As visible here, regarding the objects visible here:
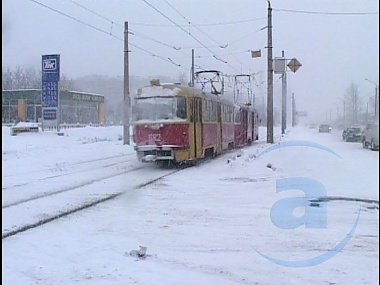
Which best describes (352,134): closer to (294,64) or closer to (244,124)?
(294,64)

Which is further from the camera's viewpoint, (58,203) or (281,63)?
(58,203)

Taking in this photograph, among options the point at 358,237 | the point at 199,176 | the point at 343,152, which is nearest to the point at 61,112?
the point at 199,176

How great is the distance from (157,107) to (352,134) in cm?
1265

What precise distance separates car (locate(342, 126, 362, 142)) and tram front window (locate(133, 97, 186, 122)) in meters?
12.0

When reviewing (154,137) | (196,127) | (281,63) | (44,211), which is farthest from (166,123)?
(281,63)

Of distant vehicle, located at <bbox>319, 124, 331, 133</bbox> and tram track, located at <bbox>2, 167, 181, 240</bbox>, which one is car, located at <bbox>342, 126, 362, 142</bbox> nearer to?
distant vehicle, located at <bbox>319, 124, 331, 133</bbox>

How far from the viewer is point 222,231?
257 inches

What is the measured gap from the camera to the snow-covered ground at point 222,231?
165 inches

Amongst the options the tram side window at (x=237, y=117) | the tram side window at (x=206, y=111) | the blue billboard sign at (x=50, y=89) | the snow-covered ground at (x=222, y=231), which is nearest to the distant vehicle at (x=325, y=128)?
the snow-covered ground at (x=222, y=231)

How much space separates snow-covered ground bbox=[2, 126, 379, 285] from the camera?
4.19 metres

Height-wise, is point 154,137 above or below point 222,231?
above

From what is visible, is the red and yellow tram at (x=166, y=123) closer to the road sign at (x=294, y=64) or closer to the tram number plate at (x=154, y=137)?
the tram number plate at (x=154, y=137)

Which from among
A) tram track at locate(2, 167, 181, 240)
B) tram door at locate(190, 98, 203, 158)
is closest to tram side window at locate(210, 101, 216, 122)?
tram door at locate(190, 98, 203, 158)

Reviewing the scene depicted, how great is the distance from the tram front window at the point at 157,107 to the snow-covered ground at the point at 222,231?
453 cm
